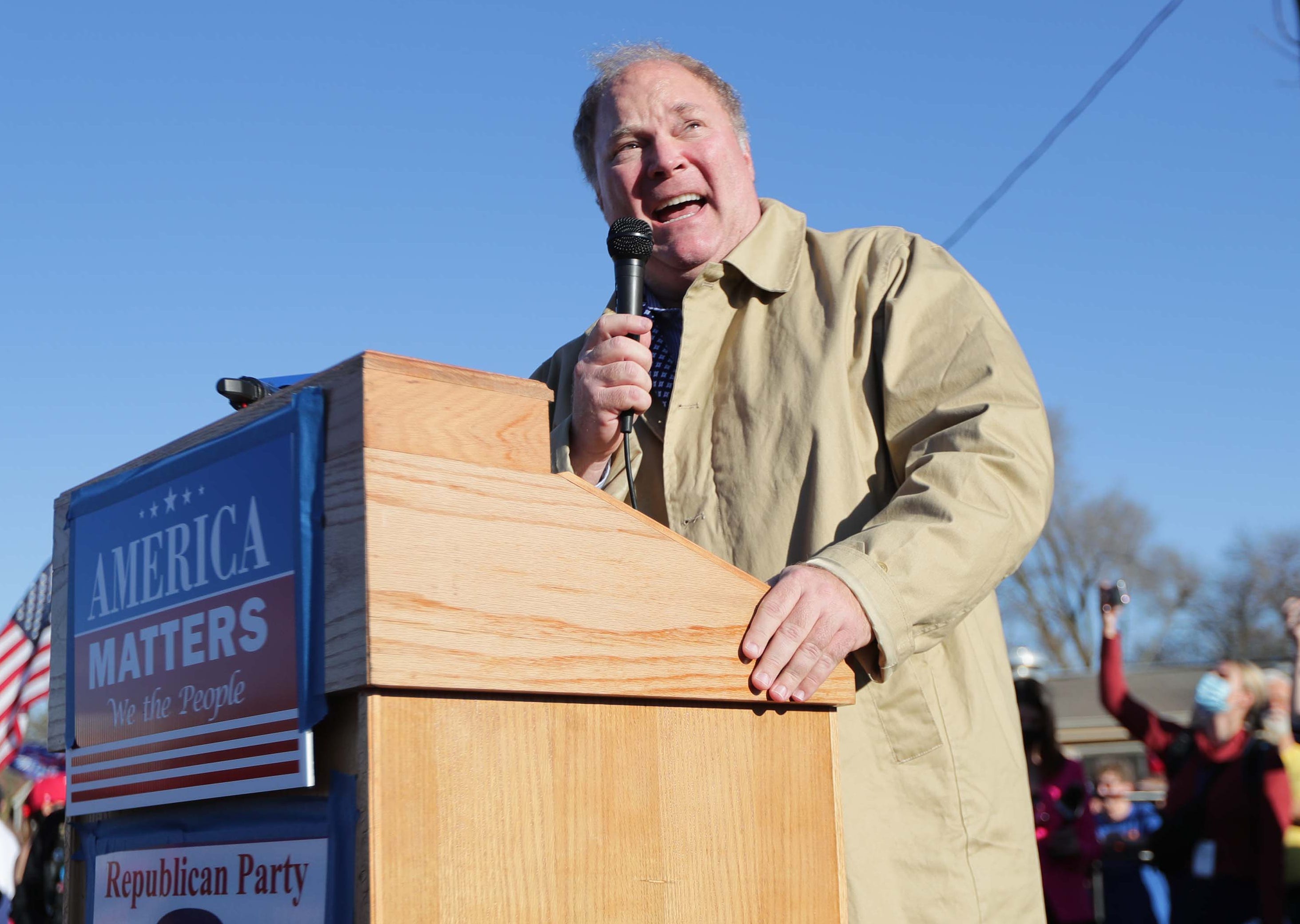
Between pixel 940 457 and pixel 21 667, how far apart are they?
26.7 feet

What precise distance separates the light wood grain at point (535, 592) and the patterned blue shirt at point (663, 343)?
845 mm

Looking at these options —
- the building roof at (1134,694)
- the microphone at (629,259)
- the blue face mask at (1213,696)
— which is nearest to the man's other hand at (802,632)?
the microphone at (629,259)

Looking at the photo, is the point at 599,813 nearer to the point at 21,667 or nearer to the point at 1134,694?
the point at 21,667

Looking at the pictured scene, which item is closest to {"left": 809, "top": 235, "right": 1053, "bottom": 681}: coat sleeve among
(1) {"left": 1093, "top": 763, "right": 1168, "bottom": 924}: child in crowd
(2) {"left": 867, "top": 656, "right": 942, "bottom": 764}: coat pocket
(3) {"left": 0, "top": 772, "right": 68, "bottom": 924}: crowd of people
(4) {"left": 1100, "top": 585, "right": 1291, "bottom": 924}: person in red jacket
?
(2) {"left": 867, "top": 656, "right": 942, "bottom": 764}: coat pocket

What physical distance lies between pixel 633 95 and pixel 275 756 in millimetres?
1534

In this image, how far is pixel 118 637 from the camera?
141cm

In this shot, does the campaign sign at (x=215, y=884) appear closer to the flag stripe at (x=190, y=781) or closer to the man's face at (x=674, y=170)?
the flag stripe at (x=190, y=781)

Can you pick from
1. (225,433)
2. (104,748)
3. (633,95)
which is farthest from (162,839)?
(633,95)

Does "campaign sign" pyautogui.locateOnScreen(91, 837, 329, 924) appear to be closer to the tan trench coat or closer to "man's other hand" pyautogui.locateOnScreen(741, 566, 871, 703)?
"man's other hand" pyautogui.locateOnScreen(741, 566, 871, 703)

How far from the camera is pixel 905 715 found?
1711 mm

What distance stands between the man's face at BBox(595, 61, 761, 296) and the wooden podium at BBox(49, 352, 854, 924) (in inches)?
37.8

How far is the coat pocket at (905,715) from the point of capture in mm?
1700

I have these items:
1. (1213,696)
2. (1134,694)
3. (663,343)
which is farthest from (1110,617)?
(1134,694)

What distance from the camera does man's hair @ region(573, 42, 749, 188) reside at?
2.43 metres
